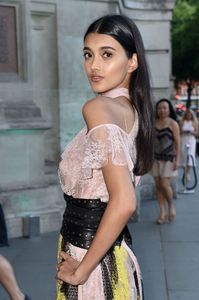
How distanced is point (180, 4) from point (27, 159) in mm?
26787

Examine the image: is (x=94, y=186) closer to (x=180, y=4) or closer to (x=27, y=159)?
(x=27, y=159)

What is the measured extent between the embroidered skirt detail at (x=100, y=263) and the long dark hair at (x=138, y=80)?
0.98ft

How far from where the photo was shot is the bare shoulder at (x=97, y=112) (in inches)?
75.7

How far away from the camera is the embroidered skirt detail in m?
2.08

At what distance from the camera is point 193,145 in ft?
42.0

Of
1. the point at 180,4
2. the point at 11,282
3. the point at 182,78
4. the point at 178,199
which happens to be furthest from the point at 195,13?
the point at 11,282

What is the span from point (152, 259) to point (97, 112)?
462 centimetres

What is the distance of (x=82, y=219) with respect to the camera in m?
2.10

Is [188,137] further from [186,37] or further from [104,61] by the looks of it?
[186,37]

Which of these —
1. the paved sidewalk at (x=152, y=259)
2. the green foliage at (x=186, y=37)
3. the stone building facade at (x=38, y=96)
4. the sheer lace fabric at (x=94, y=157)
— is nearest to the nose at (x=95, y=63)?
the sheer lace fabric at (x=94, y=157)

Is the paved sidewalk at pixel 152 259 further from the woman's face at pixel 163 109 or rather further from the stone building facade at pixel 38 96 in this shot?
the woman's face at pixel 163 109

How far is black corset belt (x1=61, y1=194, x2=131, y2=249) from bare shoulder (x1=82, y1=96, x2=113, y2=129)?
321mm

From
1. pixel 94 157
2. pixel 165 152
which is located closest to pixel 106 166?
pixel 94 157

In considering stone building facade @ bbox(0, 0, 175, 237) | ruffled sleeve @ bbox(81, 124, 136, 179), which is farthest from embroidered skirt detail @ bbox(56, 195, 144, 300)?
stone building facade @ bbox(0, 0, 175, 237)
